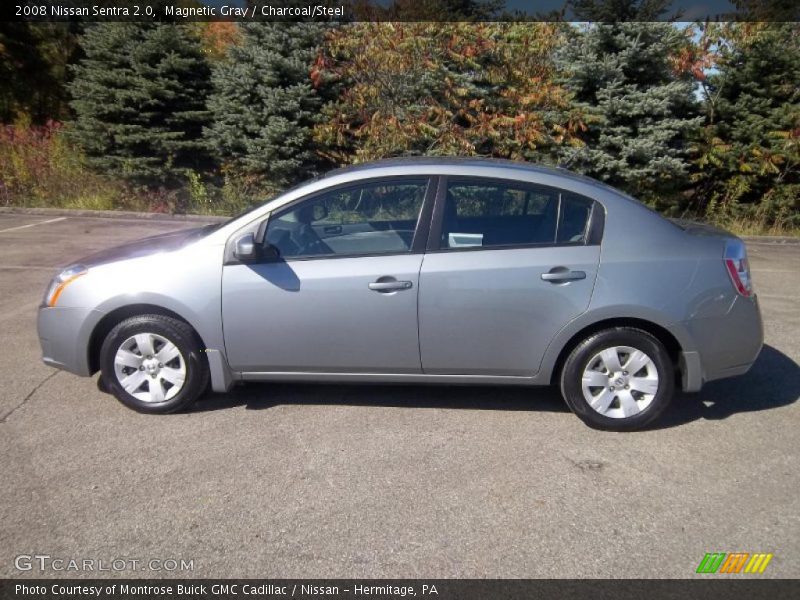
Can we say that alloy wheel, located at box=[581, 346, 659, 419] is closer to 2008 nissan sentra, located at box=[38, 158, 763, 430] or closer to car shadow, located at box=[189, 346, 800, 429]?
2008 nissan sentra, located at box=[38, 158, 763, 430]

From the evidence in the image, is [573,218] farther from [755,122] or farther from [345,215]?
[755,122]

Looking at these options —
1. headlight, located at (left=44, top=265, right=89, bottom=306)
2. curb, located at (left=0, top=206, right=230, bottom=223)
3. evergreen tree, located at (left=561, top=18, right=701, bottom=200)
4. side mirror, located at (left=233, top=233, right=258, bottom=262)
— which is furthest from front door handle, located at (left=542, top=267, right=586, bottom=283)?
curb, located at (left=0, top=206, right=230, bottom=223)

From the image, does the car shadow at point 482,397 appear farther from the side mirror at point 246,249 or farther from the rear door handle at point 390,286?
the side mirror at point 246,249

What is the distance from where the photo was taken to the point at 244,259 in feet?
13.3

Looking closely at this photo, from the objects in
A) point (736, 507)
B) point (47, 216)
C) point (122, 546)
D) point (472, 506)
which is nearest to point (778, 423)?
point (736, 507)

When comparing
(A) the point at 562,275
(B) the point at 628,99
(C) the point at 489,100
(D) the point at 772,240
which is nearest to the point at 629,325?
(A) the point at 562,275

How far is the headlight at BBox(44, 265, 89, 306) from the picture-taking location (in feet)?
14.0

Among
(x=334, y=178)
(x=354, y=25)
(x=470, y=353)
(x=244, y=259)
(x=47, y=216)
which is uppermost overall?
(x=354, y=25)

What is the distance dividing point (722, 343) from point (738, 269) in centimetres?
47

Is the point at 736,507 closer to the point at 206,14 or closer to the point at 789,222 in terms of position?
the point at 789,222

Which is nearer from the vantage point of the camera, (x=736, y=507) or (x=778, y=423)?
(x=736, y=507)

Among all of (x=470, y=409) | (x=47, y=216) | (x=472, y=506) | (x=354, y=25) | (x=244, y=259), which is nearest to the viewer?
(x=472, y=506)

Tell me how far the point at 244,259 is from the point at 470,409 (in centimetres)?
178

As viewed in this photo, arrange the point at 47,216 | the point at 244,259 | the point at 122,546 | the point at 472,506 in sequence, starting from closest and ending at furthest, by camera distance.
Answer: the point at 122,546 < the point at 472,506 < the point at 244,259 < the point at 47,216
